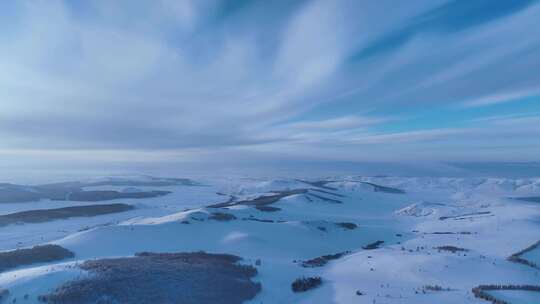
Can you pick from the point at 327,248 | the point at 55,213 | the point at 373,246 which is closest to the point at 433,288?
the point at 327,248

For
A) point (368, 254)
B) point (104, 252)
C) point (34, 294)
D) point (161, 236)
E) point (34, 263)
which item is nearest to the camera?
point (34, 294)

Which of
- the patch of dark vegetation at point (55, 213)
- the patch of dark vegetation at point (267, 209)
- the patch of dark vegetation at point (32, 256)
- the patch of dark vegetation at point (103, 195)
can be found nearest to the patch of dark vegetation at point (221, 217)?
the patch of dark vegetation at point (267, 209)

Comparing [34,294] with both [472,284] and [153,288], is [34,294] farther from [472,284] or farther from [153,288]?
[472,284]

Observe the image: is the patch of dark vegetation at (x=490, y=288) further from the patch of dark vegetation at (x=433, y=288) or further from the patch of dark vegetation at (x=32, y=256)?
the patch of dark vegetation at (x=32, y=256)

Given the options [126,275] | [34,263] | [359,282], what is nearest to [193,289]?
[126,275]

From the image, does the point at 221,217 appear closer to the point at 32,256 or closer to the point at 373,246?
the point at 373,246
